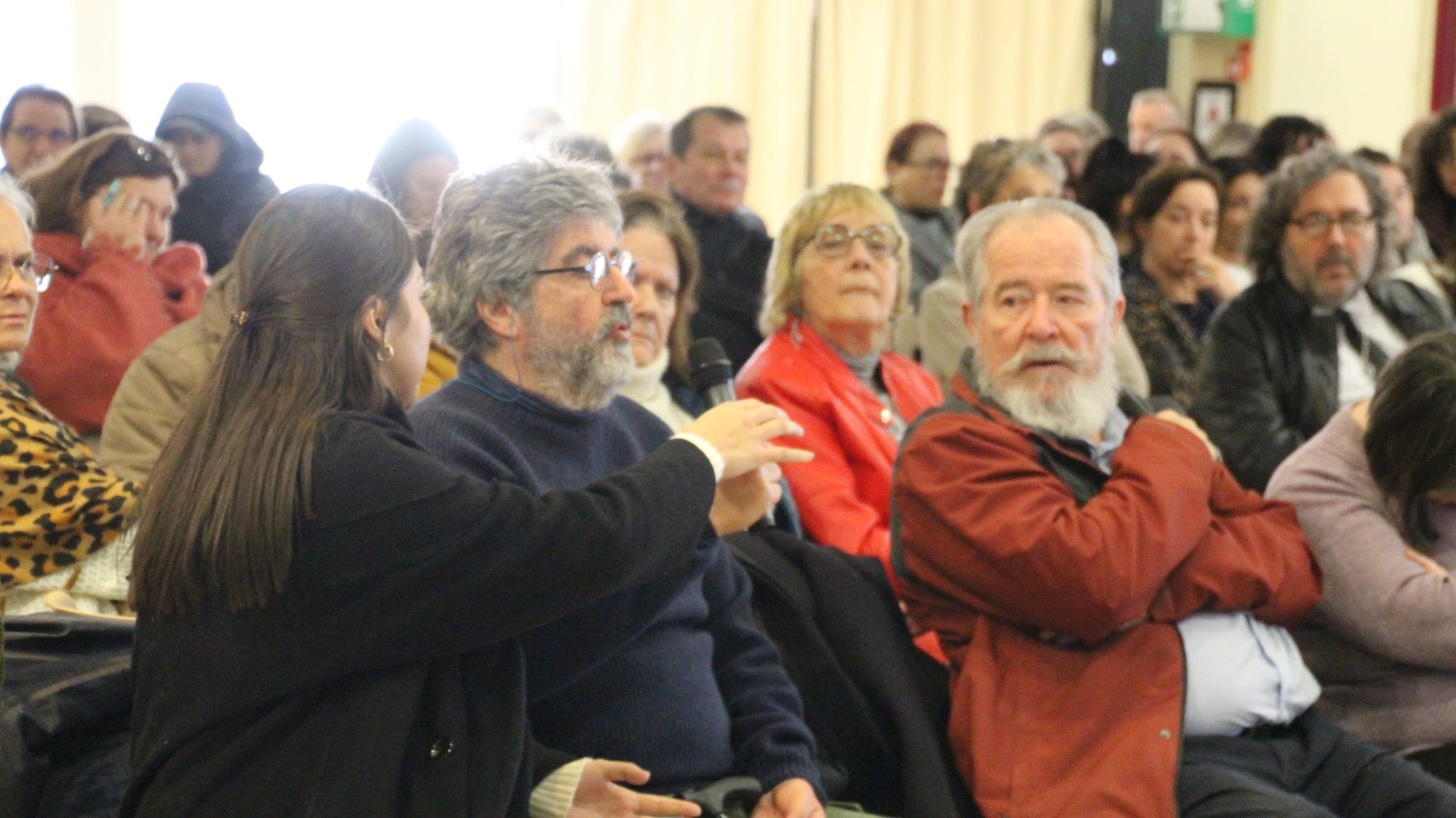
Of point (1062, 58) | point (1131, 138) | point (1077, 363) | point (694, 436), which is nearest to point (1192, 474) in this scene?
point (1077, 363)

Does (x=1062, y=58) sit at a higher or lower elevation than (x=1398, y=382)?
higher

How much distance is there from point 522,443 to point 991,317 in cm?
87

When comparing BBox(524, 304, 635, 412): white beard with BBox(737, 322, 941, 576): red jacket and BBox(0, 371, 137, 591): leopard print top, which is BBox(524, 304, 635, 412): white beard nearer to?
BBox(0, 371, 137, 591): leopard print top

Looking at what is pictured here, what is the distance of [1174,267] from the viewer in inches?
168

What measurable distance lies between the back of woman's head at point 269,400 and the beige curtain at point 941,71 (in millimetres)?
5796

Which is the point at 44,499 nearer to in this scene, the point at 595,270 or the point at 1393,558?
the point at 595,270

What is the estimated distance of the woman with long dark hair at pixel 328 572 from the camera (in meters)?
1.60

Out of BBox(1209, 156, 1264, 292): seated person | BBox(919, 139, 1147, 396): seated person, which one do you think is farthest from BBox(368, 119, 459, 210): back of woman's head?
BBox(1209, 156, 1264, 292): seated person

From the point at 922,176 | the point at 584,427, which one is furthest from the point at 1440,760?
the point at 922,176

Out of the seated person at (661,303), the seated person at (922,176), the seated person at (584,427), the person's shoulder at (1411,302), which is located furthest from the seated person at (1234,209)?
the seated person at (584,427)

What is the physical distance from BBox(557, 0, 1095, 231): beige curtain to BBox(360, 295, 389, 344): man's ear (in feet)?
17.4

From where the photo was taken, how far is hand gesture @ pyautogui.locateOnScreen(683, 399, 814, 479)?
6.19ft

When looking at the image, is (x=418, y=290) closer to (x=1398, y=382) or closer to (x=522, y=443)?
(x=522, y=443)

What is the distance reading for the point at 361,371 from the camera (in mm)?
1683
